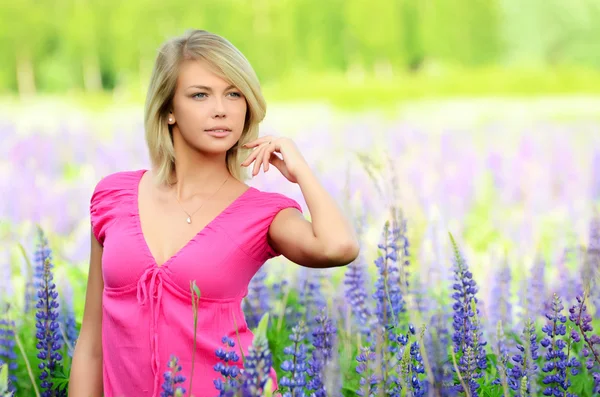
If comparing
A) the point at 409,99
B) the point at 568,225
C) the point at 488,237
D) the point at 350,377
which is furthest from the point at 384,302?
the point at 409,99

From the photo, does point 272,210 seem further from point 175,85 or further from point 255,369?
A: point 255,369

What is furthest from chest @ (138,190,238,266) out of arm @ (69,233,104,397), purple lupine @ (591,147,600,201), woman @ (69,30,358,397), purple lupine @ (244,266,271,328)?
purple lupine @ (591,147,600,201)

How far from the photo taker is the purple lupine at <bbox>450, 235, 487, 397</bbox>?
7.38 feet

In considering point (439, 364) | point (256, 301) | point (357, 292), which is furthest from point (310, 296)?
point (439, 364)

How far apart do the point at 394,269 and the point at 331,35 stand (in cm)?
3563

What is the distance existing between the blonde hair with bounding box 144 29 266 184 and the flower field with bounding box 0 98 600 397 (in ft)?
1.38

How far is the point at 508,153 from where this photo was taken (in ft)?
30.7

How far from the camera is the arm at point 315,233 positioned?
7.61 ft

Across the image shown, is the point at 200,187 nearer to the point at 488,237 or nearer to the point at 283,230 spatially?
the point at 283,230

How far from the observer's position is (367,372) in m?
1.91

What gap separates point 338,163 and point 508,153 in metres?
1.93

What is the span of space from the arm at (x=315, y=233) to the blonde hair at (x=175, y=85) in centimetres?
28

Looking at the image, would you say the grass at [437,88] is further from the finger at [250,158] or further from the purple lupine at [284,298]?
the finger at [250,158]

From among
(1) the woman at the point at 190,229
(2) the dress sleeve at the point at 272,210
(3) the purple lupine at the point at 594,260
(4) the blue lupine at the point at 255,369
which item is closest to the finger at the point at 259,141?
(1) the woman at the point at 190,229
